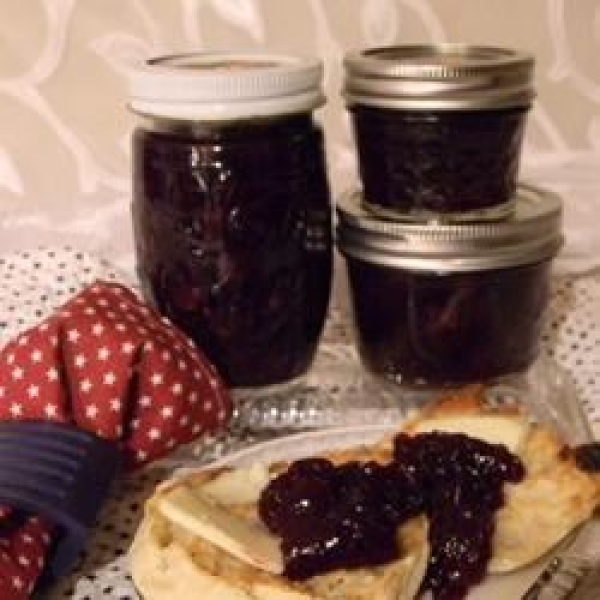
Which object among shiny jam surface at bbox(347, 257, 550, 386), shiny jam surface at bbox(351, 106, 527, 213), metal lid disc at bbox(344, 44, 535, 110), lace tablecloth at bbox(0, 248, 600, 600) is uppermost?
metal lid disc at bbox(344, 44, 535, 110)

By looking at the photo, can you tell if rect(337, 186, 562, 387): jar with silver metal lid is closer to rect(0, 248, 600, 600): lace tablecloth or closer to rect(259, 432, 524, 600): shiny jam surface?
rect(0, 248, 600, 600): lace tablecloth

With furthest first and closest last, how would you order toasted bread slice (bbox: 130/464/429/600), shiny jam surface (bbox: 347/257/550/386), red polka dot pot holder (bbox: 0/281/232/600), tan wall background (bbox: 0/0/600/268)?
tan wall background (bbox: 0/0/600/268)
shiny jam surface (bbox: 347/257/550/386)
red polka dot pot holder (bbox: 0/281/232/600)
toasted bread slice (bbox: 130/464/429/600)

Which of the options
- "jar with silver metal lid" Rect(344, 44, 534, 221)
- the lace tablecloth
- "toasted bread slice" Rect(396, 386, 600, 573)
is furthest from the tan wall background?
"toasted bread slice" Rect(396, 386, 600, 573)

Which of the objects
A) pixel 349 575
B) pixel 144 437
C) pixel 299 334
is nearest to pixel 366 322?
pixel 299 334

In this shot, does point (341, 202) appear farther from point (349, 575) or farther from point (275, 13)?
point (349, 575)

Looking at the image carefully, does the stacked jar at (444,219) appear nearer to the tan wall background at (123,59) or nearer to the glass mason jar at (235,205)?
the glass mason jar at (235,205)

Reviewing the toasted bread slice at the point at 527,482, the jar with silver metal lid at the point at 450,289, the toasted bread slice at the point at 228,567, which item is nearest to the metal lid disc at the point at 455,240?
the jar with silver metal lid at the point at 450,289

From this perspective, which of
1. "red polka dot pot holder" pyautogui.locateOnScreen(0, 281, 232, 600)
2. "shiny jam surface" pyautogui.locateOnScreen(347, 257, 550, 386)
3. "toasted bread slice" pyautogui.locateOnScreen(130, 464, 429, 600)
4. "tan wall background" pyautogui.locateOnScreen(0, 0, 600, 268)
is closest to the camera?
"toasted bread slice" pyautogui.locateOnScreen(130, 464, 429, 600)

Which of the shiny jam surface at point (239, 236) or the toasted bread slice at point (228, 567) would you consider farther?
the shiny jam surface at point (239, 236)
